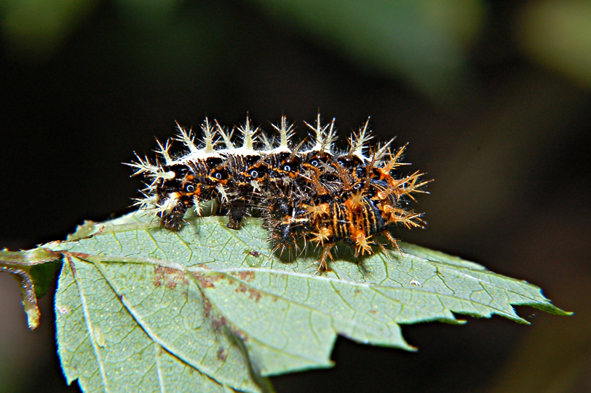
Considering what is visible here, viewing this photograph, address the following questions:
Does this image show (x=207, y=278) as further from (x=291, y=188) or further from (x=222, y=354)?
(x=291, y=188)

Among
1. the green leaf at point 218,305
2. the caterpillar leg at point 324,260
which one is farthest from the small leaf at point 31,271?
the caterpillar leg at point 324,260

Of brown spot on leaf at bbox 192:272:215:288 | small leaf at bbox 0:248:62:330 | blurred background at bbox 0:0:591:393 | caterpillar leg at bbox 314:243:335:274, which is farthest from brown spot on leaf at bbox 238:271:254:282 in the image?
blurred background at bbox 0:0:591:393

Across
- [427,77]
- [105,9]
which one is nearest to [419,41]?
[427,77]

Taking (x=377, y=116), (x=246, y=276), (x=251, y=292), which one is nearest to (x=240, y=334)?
(x=251, y=292)

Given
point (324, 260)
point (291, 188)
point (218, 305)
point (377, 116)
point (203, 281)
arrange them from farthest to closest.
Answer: point (377, 116)
point (291, 188)
point (324, 260)
point (203, 281)
point (218, 305)

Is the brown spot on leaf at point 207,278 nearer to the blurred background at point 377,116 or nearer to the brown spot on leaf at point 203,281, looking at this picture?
the brown spot on leaf at point 203,281

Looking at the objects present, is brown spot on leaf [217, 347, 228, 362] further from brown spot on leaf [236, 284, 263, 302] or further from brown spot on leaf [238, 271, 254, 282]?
brown spot on leaf [238, 271, 254, 282]
